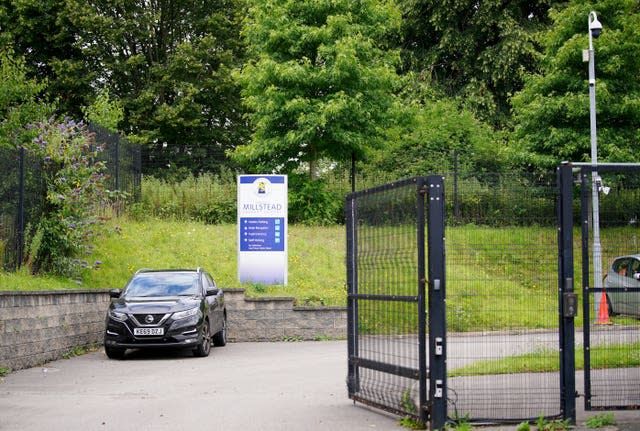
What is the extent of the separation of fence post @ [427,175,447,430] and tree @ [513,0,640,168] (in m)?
22.4

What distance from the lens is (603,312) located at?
32.7 feet

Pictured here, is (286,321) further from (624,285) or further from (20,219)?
(624,285)

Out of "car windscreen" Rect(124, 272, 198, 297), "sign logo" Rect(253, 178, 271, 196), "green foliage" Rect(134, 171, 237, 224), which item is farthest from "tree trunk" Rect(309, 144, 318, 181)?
"car windscreen" Rect(124, 272, 198, 297)

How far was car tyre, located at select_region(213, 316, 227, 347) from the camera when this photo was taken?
20766 millimetres

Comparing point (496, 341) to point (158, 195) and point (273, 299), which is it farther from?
point (158, 195)

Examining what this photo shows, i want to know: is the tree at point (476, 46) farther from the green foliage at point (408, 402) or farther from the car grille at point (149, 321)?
the green foliage at point (408, 402)

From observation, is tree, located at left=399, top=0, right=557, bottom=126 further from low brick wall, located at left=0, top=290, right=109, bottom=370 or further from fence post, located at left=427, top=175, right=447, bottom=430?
fence post, located at left=427, top=175, right=447, bottom=430

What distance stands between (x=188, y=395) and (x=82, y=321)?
724 cm

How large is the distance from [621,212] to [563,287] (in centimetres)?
110

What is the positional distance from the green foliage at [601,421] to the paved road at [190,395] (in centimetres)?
15

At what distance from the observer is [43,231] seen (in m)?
20.4

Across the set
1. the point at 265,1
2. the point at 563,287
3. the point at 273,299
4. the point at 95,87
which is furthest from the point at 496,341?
the point at 95,87

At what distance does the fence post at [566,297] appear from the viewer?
376 inches

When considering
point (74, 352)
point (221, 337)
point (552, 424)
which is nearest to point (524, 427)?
point (552, 424)
